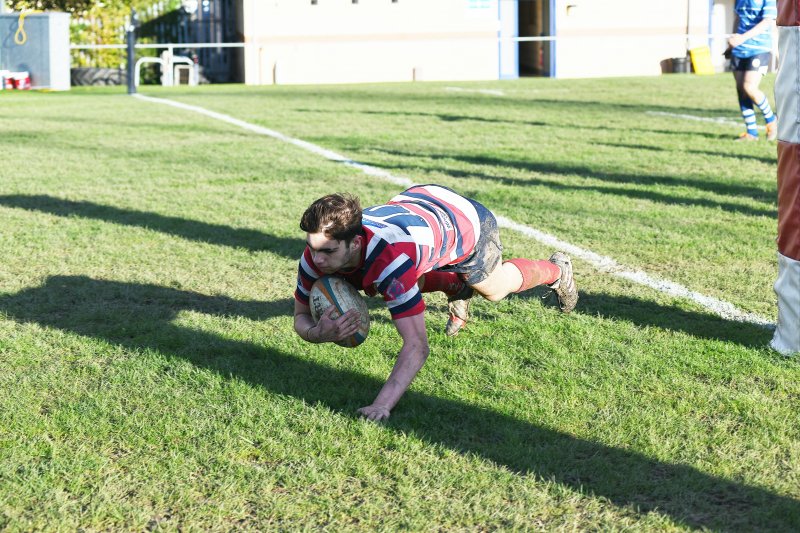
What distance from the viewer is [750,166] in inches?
392

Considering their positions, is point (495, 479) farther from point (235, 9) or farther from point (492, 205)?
point (235, 9)

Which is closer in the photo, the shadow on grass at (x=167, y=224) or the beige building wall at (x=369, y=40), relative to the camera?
the shadow on grass at (x=167, y=224)

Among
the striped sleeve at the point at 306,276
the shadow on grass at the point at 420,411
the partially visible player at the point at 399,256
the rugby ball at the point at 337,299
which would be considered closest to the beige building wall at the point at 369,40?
the shadow on grass at the point at 420,411

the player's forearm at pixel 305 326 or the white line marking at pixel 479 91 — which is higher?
the white line marking at pixel 479 91

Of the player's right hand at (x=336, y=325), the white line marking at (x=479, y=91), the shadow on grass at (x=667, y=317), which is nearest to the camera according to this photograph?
the player's right hand at (x=336, y=325)

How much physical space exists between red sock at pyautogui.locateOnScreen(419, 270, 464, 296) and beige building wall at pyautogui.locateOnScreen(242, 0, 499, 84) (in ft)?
75.5

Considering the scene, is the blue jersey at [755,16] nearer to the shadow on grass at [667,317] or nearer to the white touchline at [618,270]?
the white touchline at [618,270]

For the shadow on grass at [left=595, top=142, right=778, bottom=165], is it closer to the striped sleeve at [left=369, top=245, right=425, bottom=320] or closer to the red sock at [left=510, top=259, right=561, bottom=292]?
the red sock at [left=510, top=259, right=561, bottom=292]

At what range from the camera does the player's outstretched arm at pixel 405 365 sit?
3.80 m

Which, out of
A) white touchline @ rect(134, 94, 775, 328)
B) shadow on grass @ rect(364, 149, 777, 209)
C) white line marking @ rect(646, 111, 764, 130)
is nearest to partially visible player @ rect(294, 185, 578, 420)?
white touchline @ rect(134, 94, 775, 328)

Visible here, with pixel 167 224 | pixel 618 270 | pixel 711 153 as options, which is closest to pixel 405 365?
pixel 618 270

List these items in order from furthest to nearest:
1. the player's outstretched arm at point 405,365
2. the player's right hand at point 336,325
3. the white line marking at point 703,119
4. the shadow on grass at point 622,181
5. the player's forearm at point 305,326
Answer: the white line marking at point 703,119 < the shadow on grass at point 622,181 < the player's forearm at point 305,326 < the player's right hand at point 336,325 < the player's outstretched arm at point 405,365

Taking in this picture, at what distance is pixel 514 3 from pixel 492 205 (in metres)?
21.9

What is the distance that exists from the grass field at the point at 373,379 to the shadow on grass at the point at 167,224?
33mm
